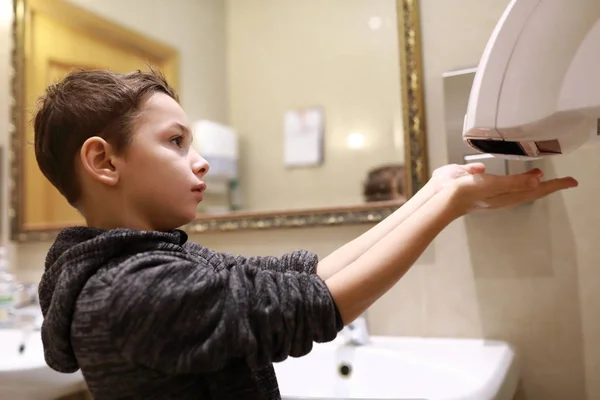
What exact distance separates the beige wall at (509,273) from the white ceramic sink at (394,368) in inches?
1.8

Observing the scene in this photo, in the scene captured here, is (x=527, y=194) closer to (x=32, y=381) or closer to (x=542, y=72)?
(x=542, y=72)

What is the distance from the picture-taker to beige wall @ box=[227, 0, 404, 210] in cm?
104

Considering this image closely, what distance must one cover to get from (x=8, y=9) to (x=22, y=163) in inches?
16.4

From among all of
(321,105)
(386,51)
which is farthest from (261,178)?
(386,51)

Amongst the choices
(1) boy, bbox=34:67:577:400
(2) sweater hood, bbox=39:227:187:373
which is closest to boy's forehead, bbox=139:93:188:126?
(1) boy, bbox=34:67:577:400

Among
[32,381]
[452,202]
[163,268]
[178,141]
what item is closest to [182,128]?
[178,141]

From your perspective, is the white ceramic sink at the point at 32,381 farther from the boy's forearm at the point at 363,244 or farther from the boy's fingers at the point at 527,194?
the boy's fingers at the point at 527,194

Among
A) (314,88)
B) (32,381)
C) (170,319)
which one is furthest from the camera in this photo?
(314,88)

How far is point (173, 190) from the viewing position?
597mm

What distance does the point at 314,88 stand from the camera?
44.0 inches

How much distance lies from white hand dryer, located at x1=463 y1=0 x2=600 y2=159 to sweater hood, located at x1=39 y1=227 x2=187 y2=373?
14.5 inches

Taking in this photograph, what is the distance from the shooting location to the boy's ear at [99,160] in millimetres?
569

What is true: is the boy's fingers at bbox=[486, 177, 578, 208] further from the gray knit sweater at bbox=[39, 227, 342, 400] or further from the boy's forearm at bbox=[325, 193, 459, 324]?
the gray knit sweater at bbox=[39, 227, 342, 400]

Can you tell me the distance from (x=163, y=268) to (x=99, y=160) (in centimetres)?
16
